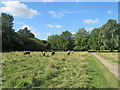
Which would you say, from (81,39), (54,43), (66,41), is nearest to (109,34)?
(81,39)

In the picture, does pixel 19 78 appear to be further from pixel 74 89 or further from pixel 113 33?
pixel 113 33

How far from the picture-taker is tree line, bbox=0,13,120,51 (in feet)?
143

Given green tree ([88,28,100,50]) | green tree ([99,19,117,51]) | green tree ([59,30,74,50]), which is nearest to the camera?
green tree ([99,19,117,51])

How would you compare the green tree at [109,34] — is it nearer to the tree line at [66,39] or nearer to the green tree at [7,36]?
the tree line at [66,39]

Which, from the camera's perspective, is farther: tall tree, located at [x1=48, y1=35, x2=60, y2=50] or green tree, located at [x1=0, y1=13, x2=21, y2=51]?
tall tree, located at [x1=48, y1=35, x2=60, y2=50]

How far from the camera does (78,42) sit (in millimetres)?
74875

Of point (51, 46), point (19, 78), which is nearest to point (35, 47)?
point (51, 46)

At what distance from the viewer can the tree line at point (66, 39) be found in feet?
Result: 143

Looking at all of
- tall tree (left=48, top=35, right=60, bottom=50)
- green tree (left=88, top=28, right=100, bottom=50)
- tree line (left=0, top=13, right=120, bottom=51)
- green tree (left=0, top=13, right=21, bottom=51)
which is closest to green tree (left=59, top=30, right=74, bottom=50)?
tree line (left=0, top=13, right=120, bottom=51)

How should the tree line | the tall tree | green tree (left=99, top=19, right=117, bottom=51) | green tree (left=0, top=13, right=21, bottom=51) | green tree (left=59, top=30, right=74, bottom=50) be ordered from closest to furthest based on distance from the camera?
green tree (left=0, top=13, right=21, bottom=51) < the tree line < green tree (left=99, top=19, right=117, bottom=51) < green tree (left=59, top=30, right=74, bottom=50) < the tall tree

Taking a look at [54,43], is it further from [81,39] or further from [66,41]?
[81,39]

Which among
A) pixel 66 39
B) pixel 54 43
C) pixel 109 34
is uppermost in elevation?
pixel 109 34

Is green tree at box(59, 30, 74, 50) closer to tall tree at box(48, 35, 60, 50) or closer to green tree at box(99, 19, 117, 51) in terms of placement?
tall tree at box(48, 35, 60, 50)

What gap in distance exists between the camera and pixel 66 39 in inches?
3182
